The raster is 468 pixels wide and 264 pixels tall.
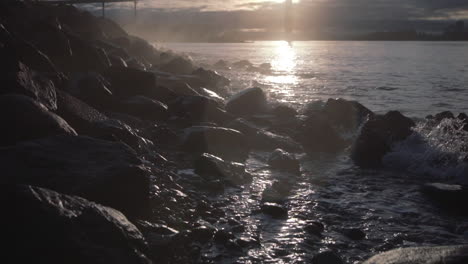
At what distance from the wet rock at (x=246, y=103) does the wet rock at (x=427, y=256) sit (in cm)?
985

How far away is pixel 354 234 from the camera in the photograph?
4.98 meters

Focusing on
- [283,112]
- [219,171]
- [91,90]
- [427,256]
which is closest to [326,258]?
[427,256]

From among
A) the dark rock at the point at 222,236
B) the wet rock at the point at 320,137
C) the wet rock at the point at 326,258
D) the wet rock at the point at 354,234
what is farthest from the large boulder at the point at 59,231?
the wet rock at the point at 320,137

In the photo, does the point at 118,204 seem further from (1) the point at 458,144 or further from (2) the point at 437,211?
(1) the point at 458,144

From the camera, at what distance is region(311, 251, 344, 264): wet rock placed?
4277 millimetres

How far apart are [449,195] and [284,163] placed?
2.80 meters

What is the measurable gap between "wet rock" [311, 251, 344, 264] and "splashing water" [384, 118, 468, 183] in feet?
15.0

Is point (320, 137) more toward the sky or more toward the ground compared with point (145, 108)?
more toward the ground

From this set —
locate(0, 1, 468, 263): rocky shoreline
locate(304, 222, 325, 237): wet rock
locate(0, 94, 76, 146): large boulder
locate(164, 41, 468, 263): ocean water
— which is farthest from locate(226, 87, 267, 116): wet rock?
locate(304, 222, 325, 237): wet rock

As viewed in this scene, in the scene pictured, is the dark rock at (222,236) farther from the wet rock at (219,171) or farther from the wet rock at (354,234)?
the wet rock at (219,171)

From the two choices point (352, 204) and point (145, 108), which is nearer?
point (352, 204)

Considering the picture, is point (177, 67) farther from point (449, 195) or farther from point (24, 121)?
point (449, 195)

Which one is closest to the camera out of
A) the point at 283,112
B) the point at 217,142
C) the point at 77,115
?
the point at 77,115

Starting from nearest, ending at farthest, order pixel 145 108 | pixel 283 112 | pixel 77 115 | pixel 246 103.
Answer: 1. pixel 77 115
2. pixel 145 108
3. pixel 283 112
4. pixel 246 103
